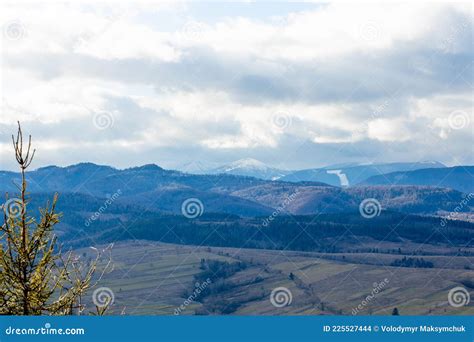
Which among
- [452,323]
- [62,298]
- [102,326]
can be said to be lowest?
[452,323]

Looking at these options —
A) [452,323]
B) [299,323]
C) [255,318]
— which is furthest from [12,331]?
[452,323]

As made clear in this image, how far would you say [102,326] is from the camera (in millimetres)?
18703

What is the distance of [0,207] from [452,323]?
64.6ft

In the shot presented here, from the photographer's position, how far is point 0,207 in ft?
91.1

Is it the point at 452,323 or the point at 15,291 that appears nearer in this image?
Answer: the point at 452,323

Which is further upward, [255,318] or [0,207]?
[0,207]

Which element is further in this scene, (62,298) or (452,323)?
(62,298)

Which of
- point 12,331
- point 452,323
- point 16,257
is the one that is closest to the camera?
point 12,331

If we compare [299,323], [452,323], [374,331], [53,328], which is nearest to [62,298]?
[53,328]

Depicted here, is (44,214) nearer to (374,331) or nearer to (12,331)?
(12,331)

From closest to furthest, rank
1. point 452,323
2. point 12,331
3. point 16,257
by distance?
point 12,331
point 452,323
point 16,257

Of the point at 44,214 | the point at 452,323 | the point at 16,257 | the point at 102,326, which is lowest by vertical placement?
the point at 452,323

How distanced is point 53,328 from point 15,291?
8.36m

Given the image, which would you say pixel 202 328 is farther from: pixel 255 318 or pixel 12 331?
pixel 12 331
